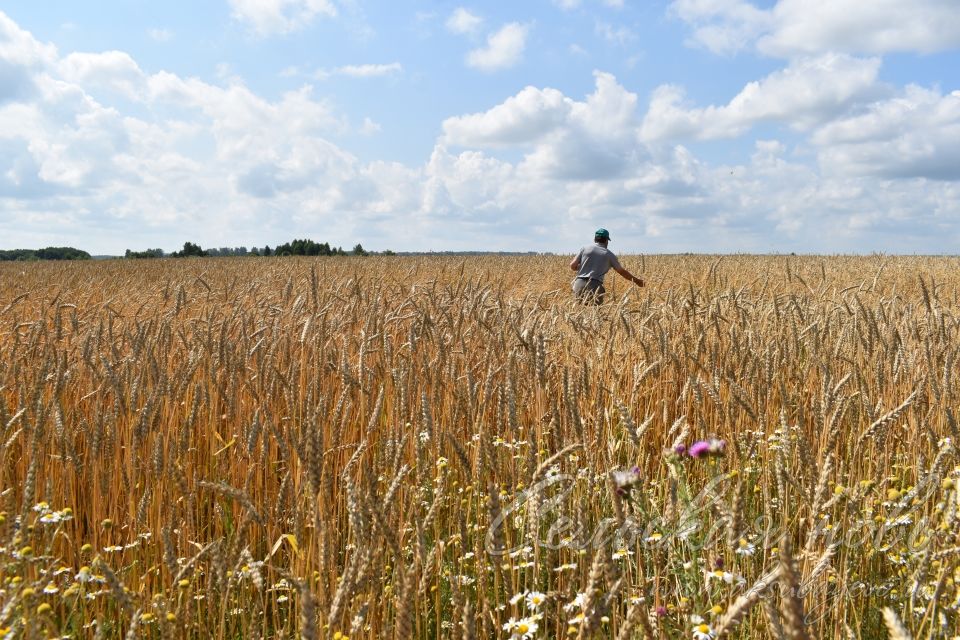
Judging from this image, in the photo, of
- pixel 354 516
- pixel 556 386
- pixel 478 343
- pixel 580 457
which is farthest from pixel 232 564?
pixel 478 343

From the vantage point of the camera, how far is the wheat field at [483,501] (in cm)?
139

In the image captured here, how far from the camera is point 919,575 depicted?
4.30 ft

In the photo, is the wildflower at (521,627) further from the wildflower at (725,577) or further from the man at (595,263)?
the man at (595,263)

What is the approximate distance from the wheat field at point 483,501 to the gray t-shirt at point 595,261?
14.4ft

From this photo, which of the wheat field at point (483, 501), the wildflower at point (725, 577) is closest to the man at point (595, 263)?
the wheat field at point (483, 501)

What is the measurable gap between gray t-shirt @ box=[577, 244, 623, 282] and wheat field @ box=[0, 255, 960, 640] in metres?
4.38

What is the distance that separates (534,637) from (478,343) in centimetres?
266

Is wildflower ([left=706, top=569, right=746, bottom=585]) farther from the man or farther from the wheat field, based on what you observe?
the man

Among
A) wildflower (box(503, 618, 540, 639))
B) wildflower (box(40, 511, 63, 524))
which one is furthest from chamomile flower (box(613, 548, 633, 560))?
wildflower (box(40, 511, 63, 524))

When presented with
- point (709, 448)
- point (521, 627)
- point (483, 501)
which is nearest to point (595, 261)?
point (483, 501)

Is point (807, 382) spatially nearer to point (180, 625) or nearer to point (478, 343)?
point (478, 343)

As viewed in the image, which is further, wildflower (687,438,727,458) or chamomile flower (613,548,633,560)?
chamomile flower (613,548,633,560)

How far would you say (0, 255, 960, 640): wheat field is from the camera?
139cm

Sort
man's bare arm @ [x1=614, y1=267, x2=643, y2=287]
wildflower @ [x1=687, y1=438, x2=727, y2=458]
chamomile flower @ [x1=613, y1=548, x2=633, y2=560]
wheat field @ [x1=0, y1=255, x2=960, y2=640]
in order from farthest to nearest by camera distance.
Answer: man's bare arm @ [x1=614, y1=267, x2=643, y2=287], chamomile flower @ [x1=613, y1=548, x2=633, y2=560], wildflower @ [x1=687, y1=438, x2=727, y2=458], wheat field @ [x1=0, y1=255, x2=960, y2=640]
